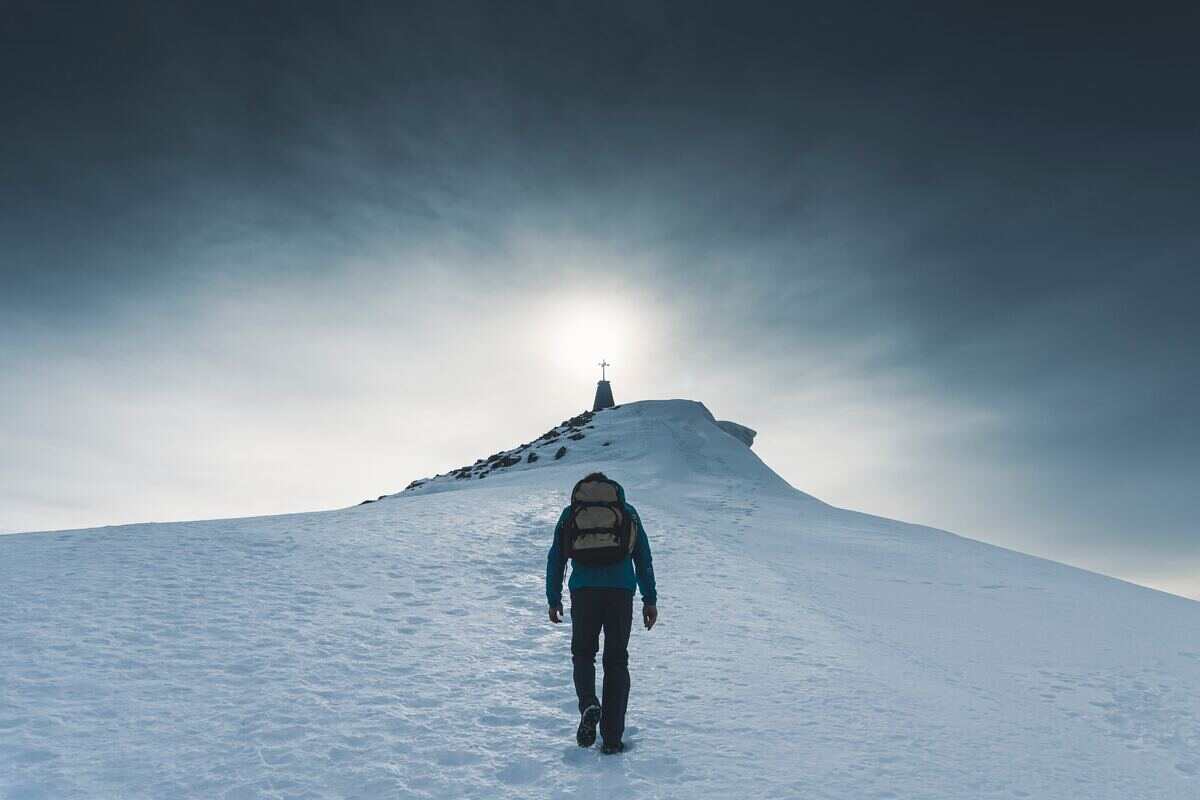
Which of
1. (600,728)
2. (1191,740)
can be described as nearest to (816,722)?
(600,728)

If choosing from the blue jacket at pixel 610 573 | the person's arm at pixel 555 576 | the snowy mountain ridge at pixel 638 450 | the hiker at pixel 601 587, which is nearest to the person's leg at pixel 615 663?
the hiker at pixel 601 587

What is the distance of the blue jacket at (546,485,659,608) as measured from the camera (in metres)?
5.89

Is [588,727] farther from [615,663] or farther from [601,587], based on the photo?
[601,587]

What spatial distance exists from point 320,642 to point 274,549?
14.9ft

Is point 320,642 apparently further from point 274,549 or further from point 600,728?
point 274,549

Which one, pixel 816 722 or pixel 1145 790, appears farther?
pixel 816 722

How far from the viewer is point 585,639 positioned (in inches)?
227

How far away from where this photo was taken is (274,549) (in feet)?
38.4

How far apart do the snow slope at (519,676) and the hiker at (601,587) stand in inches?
15.0

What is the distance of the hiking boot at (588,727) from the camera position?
217 inches

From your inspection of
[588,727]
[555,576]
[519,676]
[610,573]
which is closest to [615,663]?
[588,727]

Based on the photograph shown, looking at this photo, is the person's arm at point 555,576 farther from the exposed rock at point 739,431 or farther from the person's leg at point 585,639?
the exposed rock at point 739,431

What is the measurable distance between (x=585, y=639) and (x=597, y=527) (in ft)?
2.90

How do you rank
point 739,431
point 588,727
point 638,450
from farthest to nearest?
point 739,431 → point 638,450 → point 588,727
